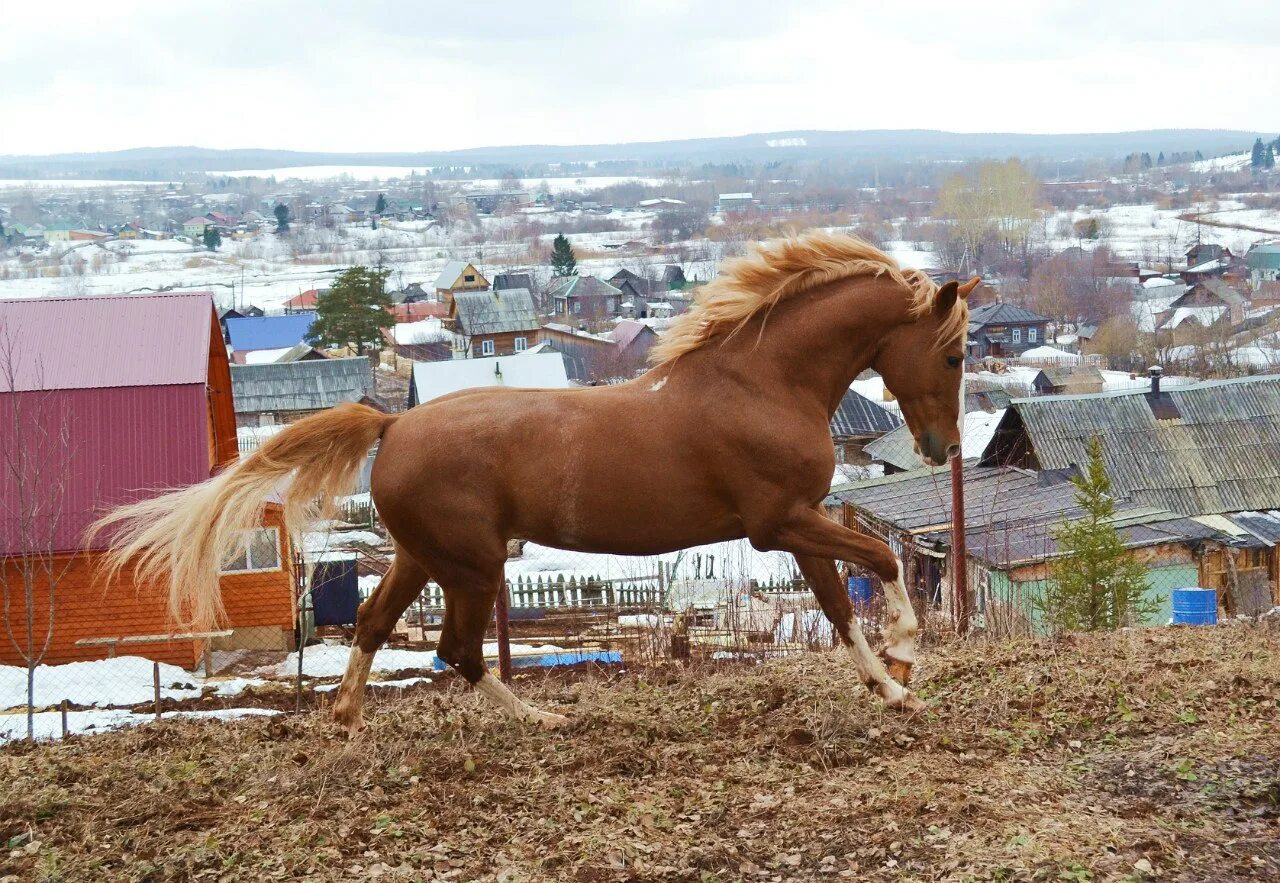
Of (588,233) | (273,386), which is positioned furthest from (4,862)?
(588,233)

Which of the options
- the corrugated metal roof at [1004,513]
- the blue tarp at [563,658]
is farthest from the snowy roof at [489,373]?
the blue tarp at [563,658]

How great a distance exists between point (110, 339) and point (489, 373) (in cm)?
2335

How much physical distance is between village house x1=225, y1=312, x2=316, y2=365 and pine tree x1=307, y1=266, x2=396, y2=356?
40.3 ft

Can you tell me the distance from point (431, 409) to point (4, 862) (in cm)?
262

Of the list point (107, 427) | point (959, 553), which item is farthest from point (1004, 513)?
point (107, 427)

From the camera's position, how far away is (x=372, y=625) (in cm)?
673

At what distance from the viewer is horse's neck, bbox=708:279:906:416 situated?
20.8 ft

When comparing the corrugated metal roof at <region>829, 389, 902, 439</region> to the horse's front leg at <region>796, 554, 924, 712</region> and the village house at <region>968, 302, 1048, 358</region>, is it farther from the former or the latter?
the horse's front leg at <region>796, 554, 924, 712</region>

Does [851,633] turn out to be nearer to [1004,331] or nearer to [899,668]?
[899,668]

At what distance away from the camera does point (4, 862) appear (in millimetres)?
5035

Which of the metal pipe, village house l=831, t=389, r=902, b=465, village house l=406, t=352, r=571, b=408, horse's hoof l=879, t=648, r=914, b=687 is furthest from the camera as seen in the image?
village house l=831, t=389, r=902, b=465

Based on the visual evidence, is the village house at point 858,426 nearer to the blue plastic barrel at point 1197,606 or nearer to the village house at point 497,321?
the blue plastic barrel at point 1197,606

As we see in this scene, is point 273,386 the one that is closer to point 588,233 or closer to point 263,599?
point 263,599

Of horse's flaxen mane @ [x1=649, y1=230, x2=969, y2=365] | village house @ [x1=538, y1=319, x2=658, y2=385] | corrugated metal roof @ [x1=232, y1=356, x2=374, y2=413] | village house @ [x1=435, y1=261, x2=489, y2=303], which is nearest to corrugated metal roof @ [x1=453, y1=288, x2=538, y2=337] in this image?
village house @ [x1=538, y1=319, x2=658, y2=385]
